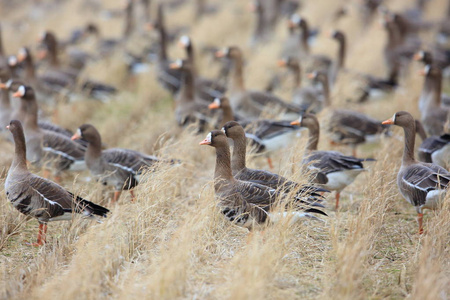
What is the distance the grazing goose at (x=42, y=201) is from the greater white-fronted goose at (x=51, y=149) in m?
1.85

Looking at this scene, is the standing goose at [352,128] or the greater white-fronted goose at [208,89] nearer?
the standing goose at [352,128]

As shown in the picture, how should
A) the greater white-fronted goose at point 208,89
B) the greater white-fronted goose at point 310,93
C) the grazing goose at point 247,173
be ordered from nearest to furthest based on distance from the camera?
the grazing goose at point 247,173 < the greater white-fronted goose at point 310,93 < the greater white-fronted goose at point 208,89

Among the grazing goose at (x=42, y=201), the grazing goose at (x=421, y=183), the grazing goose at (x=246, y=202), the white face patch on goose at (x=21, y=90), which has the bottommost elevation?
the grazing goose at (x=421, y=183)

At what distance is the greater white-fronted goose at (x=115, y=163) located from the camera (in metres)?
7.52

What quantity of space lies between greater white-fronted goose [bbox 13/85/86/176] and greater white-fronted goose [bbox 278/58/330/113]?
16.1 ft

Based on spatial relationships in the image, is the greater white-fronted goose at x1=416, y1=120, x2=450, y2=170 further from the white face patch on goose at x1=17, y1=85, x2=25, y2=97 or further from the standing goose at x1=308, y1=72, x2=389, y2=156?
the white face patch on goose at x1=17, y1=85, x2=25, y2=97

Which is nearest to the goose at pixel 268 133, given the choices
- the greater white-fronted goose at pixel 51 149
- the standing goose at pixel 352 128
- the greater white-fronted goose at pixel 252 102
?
the standing goose at pixel 352 128

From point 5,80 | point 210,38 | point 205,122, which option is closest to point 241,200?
point 205,122

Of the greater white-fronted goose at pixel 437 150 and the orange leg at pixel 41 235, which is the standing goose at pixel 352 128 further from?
the orange leg at pixel 41 235

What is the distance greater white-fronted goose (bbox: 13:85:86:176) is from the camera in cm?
830

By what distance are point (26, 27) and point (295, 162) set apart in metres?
21.5

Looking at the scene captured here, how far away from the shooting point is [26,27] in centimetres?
2472

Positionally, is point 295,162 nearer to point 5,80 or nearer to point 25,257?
point 25,257

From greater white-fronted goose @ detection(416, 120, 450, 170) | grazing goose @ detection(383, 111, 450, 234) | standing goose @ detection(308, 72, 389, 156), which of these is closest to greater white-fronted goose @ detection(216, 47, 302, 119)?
standing goose @ detection(308, 72, 389, 156)
